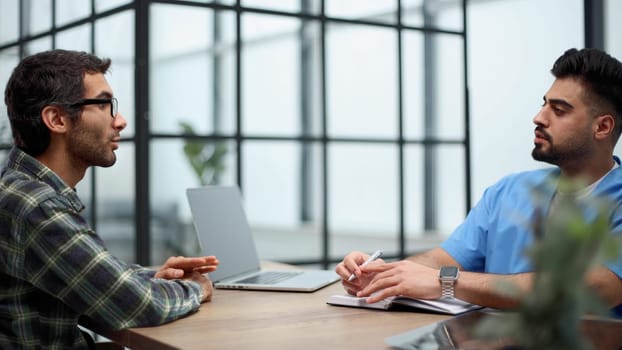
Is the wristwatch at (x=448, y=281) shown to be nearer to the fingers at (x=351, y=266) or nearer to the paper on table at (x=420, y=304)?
A: the paper on table at (x=420, y=304)

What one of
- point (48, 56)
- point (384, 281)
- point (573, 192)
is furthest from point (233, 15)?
point (573, 192)

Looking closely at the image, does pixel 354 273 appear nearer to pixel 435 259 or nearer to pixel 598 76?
pixel 435 259

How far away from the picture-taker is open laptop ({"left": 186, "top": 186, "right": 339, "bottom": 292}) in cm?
183

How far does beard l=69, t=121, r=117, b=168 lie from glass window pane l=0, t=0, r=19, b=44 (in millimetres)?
1974

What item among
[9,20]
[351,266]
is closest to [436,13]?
[9,20]

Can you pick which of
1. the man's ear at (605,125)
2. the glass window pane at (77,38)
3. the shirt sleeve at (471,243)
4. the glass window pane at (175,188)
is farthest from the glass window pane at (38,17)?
the man's ear at (605,125)

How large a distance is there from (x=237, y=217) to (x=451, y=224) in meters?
2.62

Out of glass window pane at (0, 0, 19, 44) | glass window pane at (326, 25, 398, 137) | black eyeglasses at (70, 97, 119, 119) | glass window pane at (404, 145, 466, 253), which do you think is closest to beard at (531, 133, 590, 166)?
black eyeglasses at (70, 97, 119, 119)

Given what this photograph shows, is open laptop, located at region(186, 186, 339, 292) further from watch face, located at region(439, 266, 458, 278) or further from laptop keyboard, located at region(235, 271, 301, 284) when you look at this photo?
watch face, located at region(439, 266, 458, 278)

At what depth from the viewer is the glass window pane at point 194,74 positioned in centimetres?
403

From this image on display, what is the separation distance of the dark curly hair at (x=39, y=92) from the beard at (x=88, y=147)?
0.04 m

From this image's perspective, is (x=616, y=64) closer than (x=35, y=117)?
No

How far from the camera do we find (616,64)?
1.90 meters

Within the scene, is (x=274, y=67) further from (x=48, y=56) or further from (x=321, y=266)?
(x=48, y=56)
